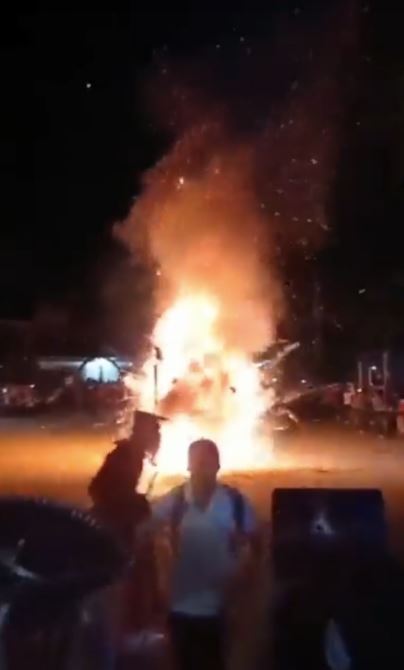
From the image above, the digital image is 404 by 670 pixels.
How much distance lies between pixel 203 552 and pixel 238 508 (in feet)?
0.81

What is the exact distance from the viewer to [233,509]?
6727 millimetres

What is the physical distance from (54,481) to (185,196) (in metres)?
8.91

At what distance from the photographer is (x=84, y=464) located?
24.1 m

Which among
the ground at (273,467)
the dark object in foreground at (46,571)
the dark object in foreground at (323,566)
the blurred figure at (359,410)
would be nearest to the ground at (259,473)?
the ground at (273,467)

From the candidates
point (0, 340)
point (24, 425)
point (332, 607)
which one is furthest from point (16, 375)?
point (332, 607)

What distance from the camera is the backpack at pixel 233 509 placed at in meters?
6.69

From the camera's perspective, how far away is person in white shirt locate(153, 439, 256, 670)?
6.57 m

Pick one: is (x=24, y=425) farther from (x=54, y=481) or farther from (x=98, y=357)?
(x=98, y=357)

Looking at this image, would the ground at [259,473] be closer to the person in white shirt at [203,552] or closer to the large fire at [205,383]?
the person in white shirt at [203,552]

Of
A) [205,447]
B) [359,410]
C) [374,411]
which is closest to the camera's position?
[205,447]

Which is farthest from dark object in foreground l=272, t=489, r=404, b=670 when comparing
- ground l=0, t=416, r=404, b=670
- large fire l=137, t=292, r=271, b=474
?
large fire l=137, t=292, r=271, b=474

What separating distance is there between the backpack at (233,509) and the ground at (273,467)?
5.72 metres

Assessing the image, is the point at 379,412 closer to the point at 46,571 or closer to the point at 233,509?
the point at 233,509

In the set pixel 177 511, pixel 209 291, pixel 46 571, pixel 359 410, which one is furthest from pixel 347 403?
pixel 46 571
